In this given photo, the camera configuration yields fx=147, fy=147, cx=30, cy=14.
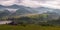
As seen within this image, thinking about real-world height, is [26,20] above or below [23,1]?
below

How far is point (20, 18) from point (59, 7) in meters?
0.32

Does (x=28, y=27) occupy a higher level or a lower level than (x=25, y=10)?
lower

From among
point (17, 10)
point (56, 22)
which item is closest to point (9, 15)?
point (17, 10)

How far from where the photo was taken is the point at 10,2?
119 centimetres

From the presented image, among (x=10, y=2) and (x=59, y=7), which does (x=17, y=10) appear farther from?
(x=59, y=7)

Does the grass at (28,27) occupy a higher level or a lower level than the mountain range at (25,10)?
lower

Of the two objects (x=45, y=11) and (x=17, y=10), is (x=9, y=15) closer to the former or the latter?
(x=17, y=10)

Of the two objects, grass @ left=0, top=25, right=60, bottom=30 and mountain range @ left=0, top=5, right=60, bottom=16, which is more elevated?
mountain range @ left=0, top=5, right=60, bottom=16

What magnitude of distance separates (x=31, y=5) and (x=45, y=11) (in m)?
0.12

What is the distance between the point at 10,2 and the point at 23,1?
106 millimetres

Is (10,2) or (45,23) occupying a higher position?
(10,2)

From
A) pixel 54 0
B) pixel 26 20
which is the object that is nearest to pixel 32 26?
pixel 26 20

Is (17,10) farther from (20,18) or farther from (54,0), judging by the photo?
(54,0)

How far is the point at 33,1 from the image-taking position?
1195 millimetres
